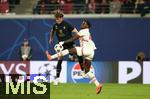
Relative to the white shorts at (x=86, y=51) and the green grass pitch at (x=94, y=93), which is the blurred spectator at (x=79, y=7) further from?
the white shorts at (x=86, y=51)

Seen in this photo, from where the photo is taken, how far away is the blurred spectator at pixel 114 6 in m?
26.2

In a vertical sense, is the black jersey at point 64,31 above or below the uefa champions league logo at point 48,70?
above

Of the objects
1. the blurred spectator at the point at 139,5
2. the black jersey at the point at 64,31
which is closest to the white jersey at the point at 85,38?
the black jersey at the point at 64,31

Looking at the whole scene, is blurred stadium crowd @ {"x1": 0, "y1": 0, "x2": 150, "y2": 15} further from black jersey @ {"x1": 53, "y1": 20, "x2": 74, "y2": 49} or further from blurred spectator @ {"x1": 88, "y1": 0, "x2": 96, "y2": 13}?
black jersey @ {"x1": 53, "y1": 20, "x2": 74, "y2": 49}

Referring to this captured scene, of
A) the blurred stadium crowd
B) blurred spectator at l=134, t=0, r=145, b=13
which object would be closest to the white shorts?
blurred spectator at l=134, t=0, r=145, b=13

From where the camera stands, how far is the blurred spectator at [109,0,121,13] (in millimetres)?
26250

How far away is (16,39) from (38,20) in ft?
4.34

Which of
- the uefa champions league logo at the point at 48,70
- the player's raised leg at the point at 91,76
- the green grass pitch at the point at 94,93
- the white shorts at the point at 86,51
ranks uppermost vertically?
the white shorts at the point at 86,51

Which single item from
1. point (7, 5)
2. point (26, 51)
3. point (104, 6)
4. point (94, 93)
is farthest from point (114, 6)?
point (94, 93)

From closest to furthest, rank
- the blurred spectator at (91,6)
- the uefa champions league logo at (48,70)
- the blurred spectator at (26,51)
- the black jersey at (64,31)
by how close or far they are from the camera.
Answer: the black jersey at (64,31) → the uefa champions league logo at (48,70) → the blurred spectator at (26,51) → the blurred spectator at (91,6)

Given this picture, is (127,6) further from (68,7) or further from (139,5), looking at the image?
(68,7)

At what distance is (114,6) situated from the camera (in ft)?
86.7

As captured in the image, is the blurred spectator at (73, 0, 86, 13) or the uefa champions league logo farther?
the blurred spectator at (73, 0, 86, 13)

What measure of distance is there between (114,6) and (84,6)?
4.41 feet
